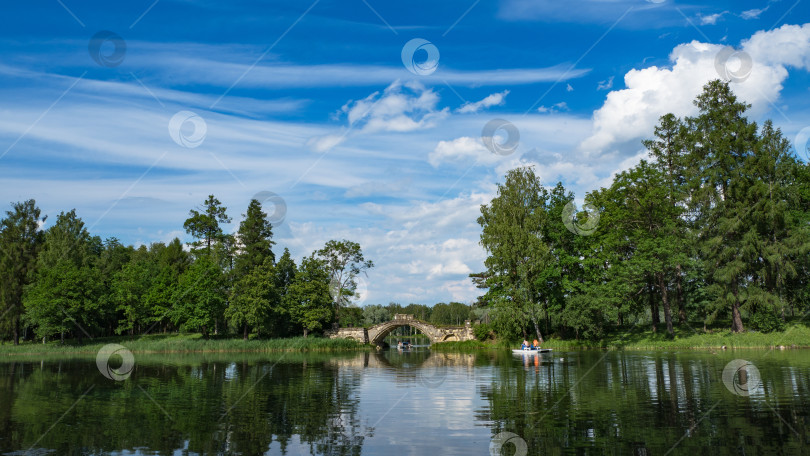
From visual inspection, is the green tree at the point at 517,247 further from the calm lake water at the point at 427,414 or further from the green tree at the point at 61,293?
the green tree at the point at 61,293

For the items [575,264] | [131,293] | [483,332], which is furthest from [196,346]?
[575,264]

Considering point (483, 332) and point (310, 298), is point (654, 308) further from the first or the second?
point (310, 298)

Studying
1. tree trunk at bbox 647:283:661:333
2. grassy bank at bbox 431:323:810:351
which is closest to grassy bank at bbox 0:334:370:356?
grassy bank at bbox 431:323:810:351

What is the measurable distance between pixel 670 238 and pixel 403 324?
1751 inches

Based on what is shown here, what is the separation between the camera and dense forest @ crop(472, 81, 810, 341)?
58219 millimetres

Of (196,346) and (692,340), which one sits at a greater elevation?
(692,340)

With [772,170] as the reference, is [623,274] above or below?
below

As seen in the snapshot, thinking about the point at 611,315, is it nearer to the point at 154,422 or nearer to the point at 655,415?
the point at 655,415

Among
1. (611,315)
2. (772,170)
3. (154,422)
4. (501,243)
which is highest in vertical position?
(772,170)

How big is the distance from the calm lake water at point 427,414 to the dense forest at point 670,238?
1073 inches

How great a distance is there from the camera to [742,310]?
57.6m

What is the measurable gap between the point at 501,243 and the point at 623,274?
14073 mm

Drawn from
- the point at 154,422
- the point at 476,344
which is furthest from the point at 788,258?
the point at 154,422

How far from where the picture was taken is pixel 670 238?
62.8 meters
